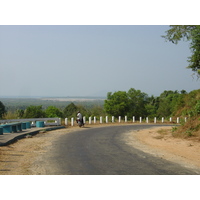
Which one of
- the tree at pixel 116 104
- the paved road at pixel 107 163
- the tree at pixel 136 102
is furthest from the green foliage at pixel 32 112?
the paved road at pixel 107 163

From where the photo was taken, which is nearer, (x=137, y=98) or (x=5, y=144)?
(x=5, y=144)

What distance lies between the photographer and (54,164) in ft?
36.6

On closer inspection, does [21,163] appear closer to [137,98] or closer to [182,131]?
[182,131]

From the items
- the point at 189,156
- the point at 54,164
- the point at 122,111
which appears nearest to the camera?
the point at 54,164

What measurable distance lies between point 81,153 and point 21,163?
3090 millimetres

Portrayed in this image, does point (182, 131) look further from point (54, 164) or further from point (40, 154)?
point (54, 164)

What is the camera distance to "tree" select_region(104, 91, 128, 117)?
220 feet

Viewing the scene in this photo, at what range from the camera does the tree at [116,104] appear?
67.2 m

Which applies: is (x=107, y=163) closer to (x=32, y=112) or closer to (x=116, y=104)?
(x=32, y=112)

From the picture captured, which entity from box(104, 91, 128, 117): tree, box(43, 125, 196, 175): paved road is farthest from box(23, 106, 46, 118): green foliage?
box(43, 125, 196, 175): paved road

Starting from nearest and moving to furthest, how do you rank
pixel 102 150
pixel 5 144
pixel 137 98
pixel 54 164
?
pixel 54 164 → pixel 102 150 → pixel 5 144 → pixel 137 98

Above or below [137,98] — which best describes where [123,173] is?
below

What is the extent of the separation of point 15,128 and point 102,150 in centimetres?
1030
